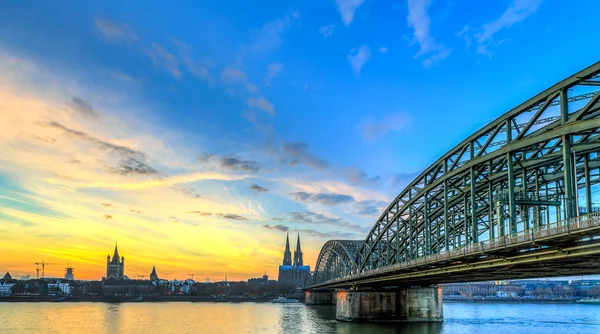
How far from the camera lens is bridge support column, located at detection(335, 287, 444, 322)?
8731 cm

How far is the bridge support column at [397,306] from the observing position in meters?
87.3

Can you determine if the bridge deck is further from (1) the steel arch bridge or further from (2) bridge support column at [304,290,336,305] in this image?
(2) bridge support column at [304,290,336,305]

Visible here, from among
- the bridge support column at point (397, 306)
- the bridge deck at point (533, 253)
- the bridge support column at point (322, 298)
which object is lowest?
the bridge support column at point (322, 298)

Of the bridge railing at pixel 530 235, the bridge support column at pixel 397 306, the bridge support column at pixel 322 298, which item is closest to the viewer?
the bridge railing at pixel 530 235

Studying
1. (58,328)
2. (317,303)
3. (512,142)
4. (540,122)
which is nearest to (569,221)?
(512,142)

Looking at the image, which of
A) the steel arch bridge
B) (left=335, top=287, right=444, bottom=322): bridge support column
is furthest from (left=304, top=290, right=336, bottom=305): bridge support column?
the steel arch bridge

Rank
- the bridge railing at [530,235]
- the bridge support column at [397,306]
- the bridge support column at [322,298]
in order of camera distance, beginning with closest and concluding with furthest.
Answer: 1. the bridge railing at [530,235]
2. the bridge support column at [397,306]
3. the bridge support column at [322,298]

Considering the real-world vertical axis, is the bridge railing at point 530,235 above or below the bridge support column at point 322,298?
above

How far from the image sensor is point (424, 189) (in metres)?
64.3

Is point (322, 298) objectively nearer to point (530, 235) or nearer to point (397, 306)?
point (397, 306)

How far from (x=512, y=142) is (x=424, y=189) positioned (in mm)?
20906

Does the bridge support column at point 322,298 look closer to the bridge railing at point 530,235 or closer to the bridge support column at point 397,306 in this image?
the bridge support column at point 397,306

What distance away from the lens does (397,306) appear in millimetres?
88125

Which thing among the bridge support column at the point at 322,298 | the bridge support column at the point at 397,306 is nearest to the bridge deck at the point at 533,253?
the bridge support column at the point at 397,306
